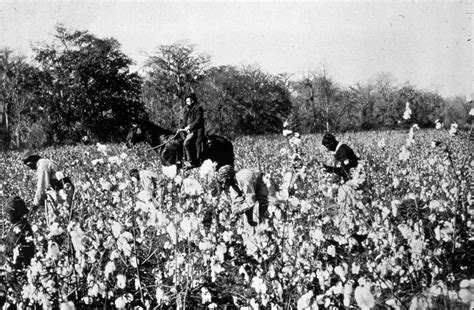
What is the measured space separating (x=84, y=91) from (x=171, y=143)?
28.8 metres

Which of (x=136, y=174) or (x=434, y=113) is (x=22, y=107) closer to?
(x=136, y=174)

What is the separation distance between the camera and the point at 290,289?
122 inches

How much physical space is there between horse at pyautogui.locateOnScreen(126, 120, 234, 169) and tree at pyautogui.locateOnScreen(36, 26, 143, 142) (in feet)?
85.8

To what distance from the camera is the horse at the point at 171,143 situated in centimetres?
928

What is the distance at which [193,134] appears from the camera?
9172 mm

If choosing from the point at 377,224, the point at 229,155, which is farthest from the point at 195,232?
the point at 229,155

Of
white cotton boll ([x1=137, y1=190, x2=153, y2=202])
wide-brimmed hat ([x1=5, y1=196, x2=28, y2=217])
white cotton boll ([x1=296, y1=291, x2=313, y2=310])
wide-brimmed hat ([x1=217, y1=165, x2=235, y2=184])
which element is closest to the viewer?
white cotton boll ([x1=296, y1=291, x2=313, y2=310])

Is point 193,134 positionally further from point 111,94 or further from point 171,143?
point 111,94

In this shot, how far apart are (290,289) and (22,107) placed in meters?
42.3

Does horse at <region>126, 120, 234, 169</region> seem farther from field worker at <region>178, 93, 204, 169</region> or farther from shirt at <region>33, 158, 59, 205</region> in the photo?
shirt at <region>33, 158, 59, 205</region>

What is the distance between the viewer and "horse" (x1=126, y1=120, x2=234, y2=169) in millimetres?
9281

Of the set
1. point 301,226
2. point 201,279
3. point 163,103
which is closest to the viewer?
point 301,226

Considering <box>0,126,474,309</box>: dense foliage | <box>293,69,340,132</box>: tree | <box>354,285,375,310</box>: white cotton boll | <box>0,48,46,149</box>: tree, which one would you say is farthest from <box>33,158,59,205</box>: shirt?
<box>293,69,340,132</box>: tree

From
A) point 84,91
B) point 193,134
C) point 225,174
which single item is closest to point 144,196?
point 225,174
